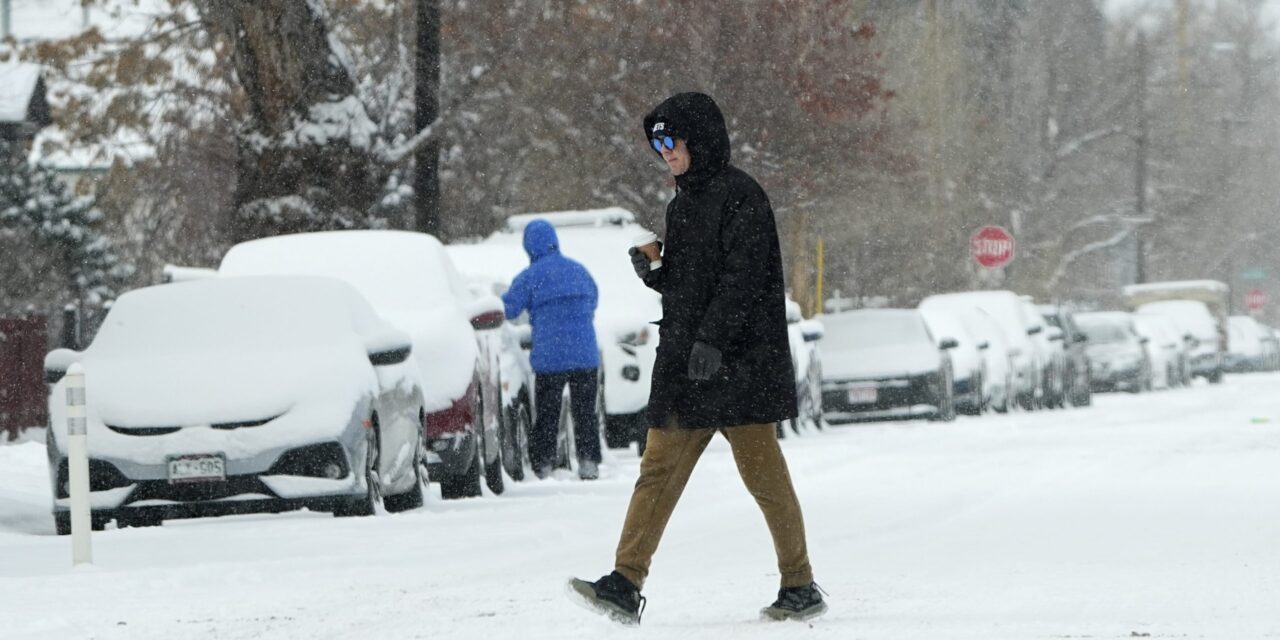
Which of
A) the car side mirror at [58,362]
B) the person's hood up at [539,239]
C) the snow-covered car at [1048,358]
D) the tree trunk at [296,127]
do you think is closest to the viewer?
the car side mirror at [58,362]

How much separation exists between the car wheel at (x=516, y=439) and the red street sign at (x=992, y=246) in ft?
110

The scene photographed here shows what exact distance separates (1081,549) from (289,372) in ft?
13.9

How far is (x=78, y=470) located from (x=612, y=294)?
10.3 meters

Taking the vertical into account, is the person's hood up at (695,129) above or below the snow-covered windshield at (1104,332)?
above

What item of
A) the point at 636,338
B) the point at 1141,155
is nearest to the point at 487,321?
the point at 636,338

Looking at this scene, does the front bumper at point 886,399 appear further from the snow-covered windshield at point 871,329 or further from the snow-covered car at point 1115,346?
the snow-covered car at point 1115,346

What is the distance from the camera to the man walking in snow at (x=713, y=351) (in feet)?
25.2

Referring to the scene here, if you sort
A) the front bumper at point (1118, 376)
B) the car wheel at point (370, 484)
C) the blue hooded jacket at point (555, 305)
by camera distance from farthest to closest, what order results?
1. the front bumper at point (1118, 376)
2. the blue hooded jacket at point (555, 305)
3. the car wheel at point (370, 484)

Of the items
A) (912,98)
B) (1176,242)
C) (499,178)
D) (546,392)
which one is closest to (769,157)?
(499,178)

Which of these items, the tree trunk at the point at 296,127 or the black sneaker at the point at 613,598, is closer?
the black sneaker at the point at 613,598

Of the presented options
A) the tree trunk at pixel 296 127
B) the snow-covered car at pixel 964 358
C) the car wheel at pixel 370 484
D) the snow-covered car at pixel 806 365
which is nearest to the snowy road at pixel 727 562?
the car wheel at pixel 370 484

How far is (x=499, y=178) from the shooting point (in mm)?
39562

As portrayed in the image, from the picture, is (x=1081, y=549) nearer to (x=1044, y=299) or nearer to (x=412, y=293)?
(x=412, y=293)

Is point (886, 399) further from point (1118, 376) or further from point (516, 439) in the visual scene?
point (1118, 376)
